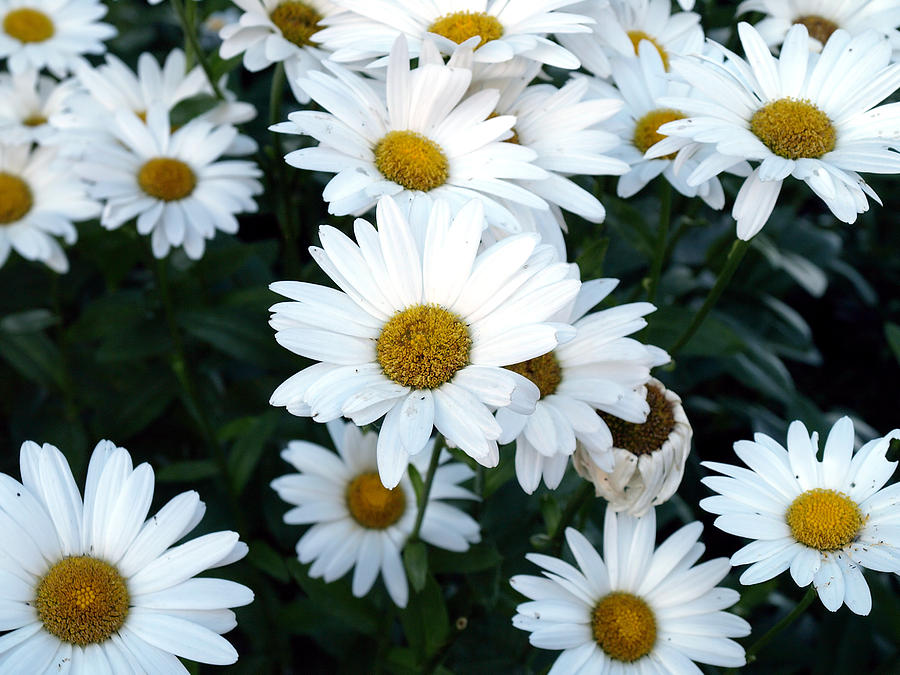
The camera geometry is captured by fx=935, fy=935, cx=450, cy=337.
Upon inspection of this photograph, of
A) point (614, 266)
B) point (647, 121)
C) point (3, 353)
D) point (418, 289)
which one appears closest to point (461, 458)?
point (418, 289)

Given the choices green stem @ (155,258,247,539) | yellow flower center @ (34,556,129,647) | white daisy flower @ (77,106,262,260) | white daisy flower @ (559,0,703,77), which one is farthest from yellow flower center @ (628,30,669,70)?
yellow flower center @ (34,556,129,647)

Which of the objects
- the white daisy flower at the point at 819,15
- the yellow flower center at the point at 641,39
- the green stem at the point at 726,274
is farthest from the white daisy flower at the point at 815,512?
the white daisy flower at the point at 819,15

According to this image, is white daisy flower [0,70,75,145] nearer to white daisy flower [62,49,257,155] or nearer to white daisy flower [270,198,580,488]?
white daisy flower [62,49,257,155]

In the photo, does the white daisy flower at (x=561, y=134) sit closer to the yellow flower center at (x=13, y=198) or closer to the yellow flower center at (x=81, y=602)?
the yellow flower center at (x=81, y=602)

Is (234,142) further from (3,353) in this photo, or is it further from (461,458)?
(461,458)

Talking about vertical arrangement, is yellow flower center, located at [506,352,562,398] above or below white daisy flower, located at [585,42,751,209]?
below
